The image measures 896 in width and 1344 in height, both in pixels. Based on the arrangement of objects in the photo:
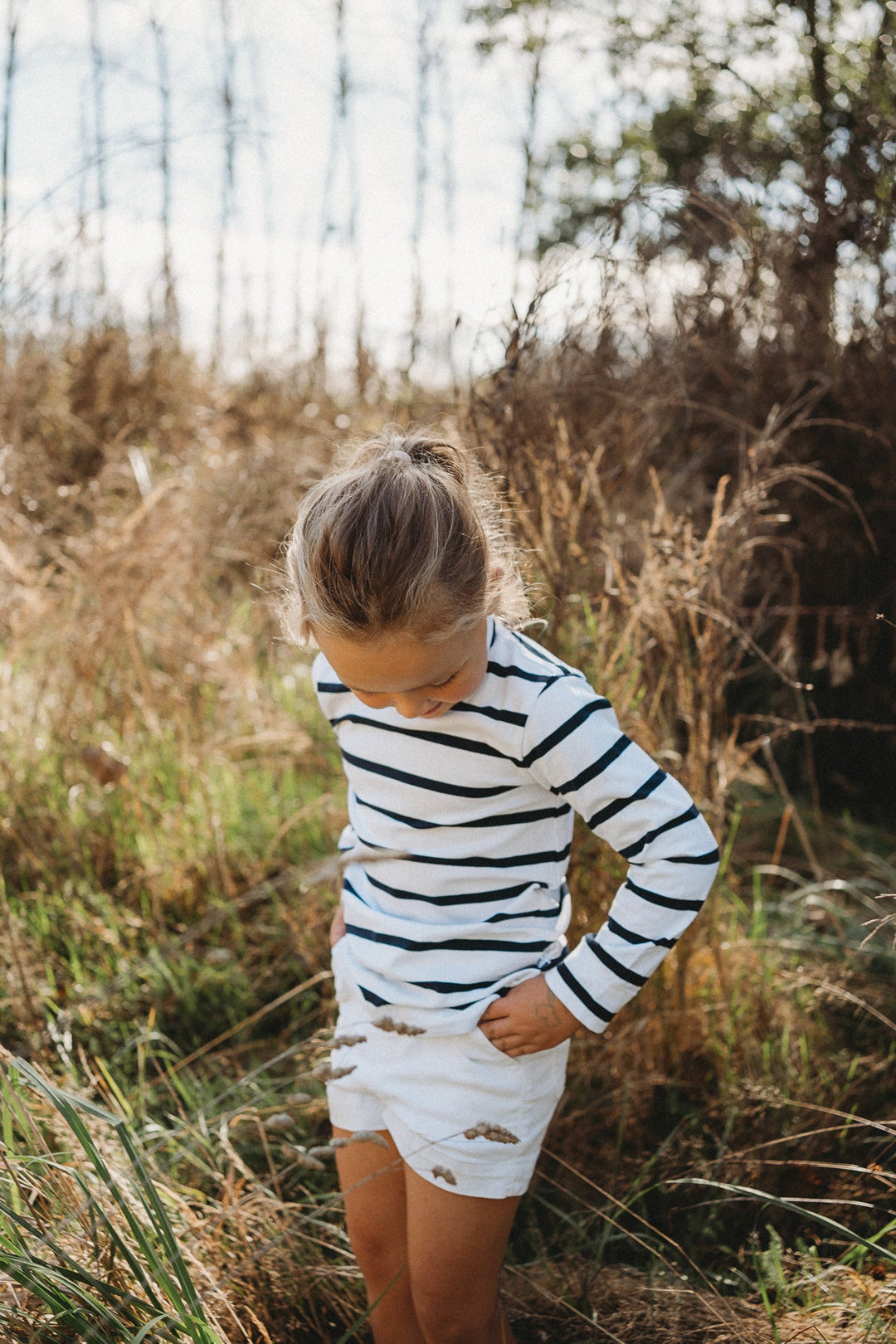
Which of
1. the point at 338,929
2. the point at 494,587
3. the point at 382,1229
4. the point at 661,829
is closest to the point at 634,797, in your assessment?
the point at 661,829

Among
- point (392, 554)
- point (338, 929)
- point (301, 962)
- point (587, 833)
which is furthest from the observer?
point (301, 962)

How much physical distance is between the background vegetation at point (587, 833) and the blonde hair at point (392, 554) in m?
0.24

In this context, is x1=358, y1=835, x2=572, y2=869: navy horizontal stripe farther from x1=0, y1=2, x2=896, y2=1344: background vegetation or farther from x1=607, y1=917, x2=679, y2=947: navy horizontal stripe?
x1=0, y1=2, x2=896, y2=1344: background vegetation

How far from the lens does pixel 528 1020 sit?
4.02ft

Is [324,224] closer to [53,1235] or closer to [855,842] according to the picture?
[855,842]

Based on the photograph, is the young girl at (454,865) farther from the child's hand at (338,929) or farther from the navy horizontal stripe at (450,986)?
the child's hand at (338,929)

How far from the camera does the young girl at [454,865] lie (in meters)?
1.13

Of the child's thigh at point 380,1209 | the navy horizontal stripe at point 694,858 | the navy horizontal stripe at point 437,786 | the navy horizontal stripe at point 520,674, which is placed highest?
the navy horizontal stripe at point 520,674

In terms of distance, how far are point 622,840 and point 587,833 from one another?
61 cm

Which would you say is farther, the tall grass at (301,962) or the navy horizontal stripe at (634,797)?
the tall grass at (301,962)

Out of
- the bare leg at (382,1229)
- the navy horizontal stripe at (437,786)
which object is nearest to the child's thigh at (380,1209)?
the bare leg at (382,1229)

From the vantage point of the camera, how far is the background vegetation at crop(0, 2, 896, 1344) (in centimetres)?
144

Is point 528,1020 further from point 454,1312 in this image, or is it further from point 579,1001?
point 454,1312

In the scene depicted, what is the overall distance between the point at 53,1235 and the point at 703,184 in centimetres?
314
